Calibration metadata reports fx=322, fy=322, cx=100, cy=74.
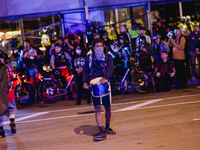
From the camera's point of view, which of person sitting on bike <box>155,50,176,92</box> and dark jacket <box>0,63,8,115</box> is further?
person sitting on bike <box>155,50,176,92</box>

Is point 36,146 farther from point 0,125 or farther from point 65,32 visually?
point 65,32

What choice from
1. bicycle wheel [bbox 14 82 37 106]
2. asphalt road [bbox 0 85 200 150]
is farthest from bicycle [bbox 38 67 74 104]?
asphalt road [bbox 0 85 200 150]

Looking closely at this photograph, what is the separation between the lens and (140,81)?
12078 millimetres

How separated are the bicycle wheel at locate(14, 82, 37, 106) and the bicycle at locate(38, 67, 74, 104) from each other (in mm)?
271

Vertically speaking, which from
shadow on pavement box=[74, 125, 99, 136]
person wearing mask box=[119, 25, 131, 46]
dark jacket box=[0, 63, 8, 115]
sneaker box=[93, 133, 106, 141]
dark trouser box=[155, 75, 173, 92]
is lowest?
shadow on pavement box=[74, 125, 99, 136]

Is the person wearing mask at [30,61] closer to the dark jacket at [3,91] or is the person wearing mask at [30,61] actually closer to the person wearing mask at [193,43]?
the dark jacket at [3,91]

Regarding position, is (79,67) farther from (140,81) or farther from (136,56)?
(136,56)

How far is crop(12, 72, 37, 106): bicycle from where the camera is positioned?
37.6ft

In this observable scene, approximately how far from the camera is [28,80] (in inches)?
490

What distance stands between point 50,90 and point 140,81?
3356 mm

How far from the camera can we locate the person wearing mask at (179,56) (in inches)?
492

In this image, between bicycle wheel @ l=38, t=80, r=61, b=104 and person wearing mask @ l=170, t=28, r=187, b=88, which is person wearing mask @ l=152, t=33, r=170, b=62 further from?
bicycle wheel @ l=38, t=80, r=61, b=104

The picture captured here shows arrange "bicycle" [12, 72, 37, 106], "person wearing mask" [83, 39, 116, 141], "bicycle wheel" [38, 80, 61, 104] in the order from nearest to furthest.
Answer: "person wearing mask" [83, 39, 116, 141] → "bicycle" [12, 72, 37, 106] → "bicycle wheel" [38, 80, 61, 104]

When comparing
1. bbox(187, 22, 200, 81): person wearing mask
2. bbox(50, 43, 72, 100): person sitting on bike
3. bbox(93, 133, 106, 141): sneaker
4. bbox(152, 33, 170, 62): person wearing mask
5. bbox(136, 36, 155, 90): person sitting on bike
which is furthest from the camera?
bbox(187, 22, 200, 81): person wearing mask
